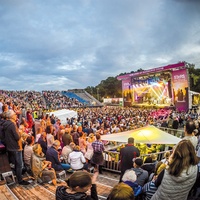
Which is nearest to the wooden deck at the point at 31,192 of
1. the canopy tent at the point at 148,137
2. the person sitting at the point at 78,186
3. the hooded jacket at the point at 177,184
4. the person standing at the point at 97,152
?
the person standing at the point at 97,152

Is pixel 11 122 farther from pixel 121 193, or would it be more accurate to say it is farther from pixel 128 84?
pixel 128 84

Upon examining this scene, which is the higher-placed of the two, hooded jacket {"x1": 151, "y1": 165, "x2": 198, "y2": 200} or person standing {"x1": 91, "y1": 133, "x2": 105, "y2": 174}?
hooded jacket {"x1": 151, "y1": 165, "x2": 198, "y2": 200}

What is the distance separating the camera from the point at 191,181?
2227 mm

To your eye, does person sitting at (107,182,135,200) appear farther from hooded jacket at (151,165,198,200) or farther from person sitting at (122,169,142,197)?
person sitting at (122,169,142,197)

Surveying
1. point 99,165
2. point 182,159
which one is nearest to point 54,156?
point 99,165

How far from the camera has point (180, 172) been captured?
7.02ft

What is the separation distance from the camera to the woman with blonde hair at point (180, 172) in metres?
2.14

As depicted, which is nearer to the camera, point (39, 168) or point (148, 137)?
point (39, 168)

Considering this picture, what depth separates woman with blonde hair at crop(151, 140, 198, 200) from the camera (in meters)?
2.14

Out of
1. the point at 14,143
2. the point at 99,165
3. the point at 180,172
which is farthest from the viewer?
the point at 99,165

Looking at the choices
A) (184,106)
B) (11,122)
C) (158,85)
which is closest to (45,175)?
(11,122)

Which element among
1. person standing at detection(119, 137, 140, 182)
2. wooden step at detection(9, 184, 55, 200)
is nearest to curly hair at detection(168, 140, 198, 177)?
wooden step at detection(9, 184, 55, 200)

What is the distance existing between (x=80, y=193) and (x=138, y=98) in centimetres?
3676

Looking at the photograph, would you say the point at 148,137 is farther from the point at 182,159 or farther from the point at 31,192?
the point at 182,159
